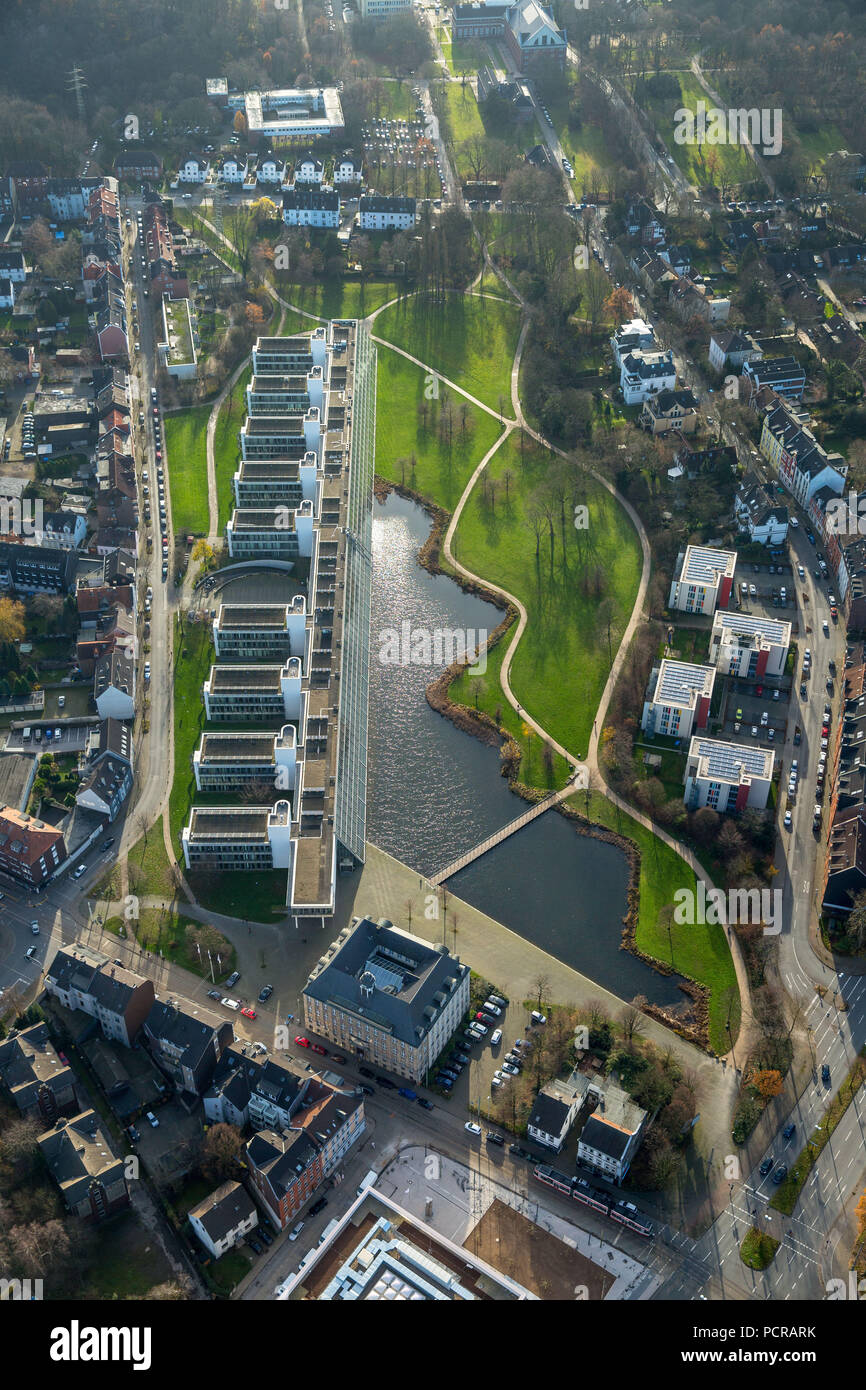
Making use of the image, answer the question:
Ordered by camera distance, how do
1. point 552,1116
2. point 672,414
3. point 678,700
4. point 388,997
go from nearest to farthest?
point 552,1116 < point 388,997 < point 678,700 < point 672,414

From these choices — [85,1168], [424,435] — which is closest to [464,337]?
[424,435]

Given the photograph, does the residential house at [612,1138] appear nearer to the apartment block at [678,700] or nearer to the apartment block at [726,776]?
the apartment block at [726,776]

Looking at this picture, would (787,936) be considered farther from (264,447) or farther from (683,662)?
(264,447)

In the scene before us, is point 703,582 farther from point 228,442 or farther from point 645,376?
point 228,442

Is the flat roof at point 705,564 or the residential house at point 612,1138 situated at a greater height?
the flat roof at point 705,564

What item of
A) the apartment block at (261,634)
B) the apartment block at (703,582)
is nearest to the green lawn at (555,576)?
the apartment block at (703,582)

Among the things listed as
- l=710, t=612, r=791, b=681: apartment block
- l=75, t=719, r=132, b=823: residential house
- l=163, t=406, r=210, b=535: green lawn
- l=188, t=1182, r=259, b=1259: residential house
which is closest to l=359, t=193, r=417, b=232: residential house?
l=163, t=406, r=210, b=535: green lawn

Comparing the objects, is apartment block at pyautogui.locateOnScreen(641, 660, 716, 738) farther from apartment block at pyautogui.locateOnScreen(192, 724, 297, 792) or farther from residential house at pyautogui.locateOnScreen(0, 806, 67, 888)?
residential house at pyautogui.locateOnScreen(0, 806, 67, 888)
